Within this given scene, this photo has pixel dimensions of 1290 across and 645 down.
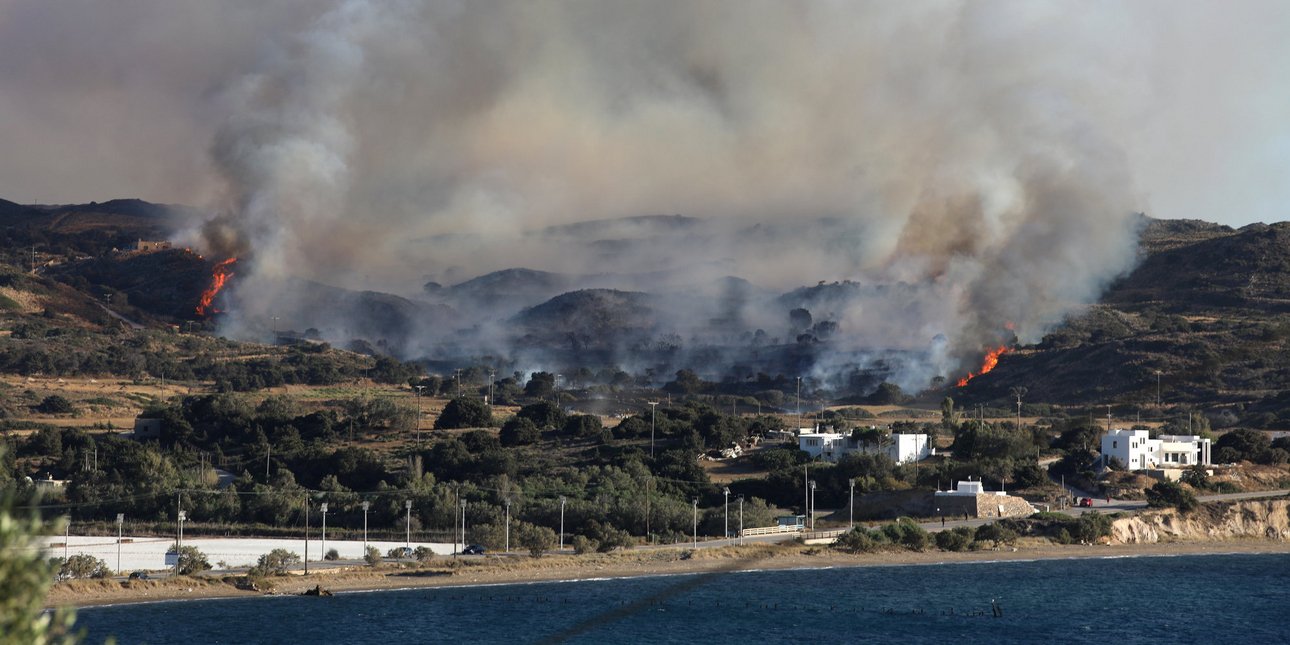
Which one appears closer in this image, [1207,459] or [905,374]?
[1207,459]

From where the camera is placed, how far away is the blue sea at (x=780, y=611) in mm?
55031

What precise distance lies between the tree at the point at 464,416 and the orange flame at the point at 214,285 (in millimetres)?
63869

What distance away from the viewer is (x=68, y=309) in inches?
6191

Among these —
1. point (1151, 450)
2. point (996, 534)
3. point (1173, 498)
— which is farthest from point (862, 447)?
point (1173, 498)

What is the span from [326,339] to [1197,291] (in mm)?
90319

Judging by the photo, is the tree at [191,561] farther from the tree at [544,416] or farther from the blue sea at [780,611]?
the tree at [544,416]

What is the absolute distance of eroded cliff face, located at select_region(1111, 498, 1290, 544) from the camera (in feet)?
263

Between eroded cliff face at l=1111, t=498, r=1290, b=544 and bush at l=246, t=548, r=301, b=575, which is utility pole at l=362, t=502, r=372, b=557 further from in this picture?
eroded cliff face at l=1111, t=498, r=1290, b=544

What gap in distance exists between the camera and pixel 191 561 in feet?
210

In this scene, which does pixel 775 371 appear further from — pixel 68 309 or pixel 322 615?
pixel 322 615

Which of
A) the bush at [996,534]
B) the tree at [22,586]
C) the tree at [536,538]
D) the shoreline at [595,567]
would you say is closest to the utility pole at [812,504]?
the shoreline at [595,567]

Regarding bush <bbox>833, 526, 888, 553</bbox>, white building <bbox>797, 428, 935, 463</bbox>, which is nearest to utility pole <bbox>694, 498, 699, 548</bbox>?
bush <bbox>833, 526, 888, 553</bbox>

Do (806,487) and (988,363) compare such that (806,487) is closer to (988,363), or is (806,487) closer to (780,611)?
(780,611)

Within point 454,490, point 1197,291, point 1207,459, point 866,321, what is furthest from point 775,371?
point 454,490
